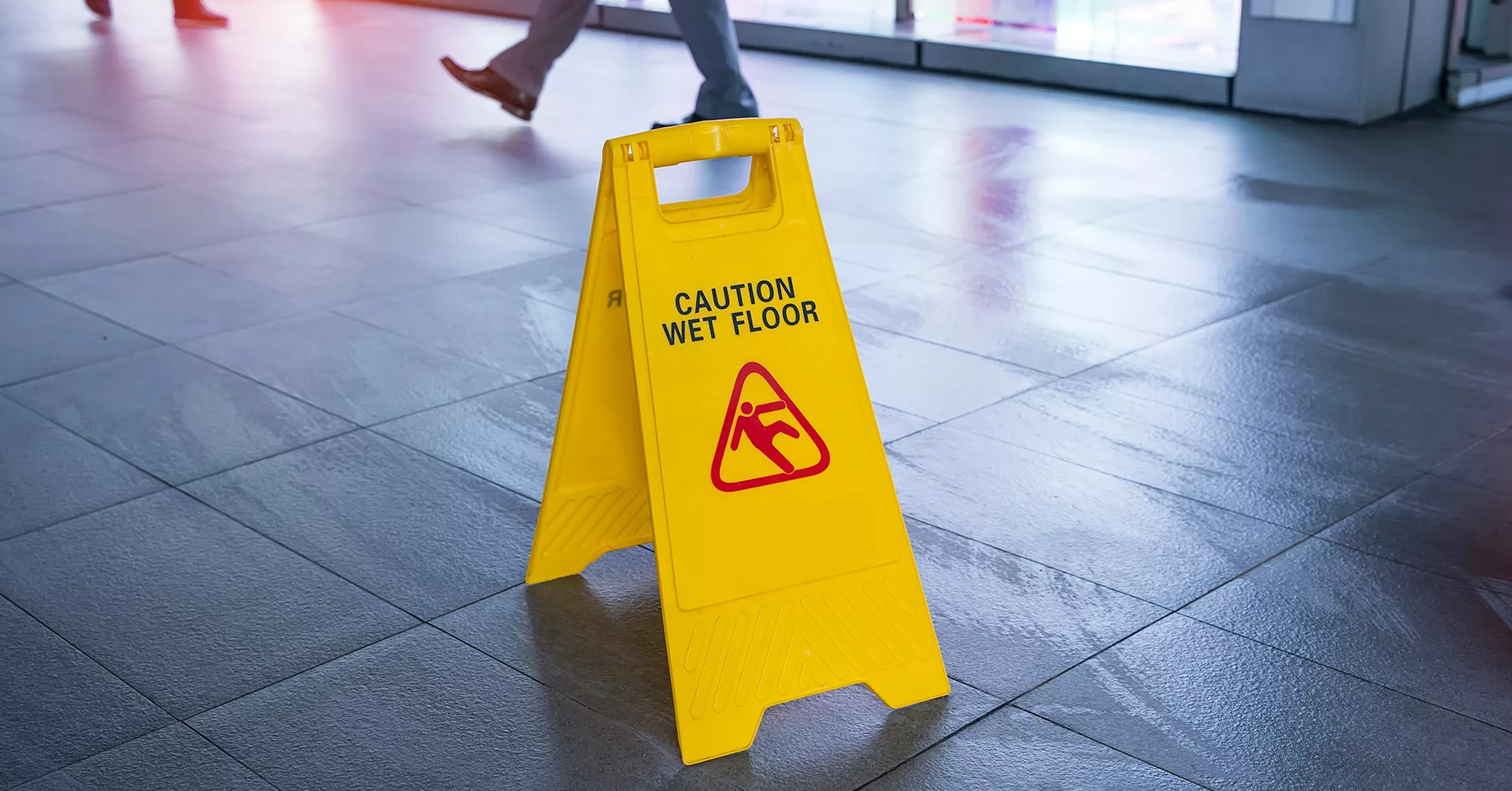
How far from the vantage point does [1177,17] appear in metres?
7.65

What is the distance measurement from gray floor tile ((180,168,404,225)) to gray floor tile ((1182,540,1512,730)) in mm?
4022

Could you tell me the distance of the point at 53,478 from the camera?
11.3ft

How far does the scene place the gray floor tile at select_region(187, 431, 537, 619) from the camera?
2.96 meters

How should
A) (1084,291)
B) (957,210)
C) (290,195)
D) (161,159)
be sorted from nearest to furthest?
(1084,291)
(957,210)
(290,195)
(161,159)

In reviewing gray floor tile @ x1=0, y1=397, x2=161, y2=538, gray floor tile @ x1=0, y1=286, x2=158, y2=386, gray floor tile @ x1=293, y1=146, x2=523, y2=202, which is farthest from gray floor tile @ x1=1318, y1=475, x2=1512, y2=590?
gray floor tile @ x1=293, y1=146, x2=523, y2=202

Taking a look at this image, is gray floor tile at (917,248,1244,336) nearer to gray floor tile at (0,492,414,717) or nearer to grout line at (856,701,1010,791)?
grout line at (856,701,1010,791)

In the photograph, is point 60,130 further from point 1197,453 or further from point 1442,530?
point 1442,530

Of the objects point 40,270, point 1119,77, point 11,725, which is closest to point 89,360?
point 40,270

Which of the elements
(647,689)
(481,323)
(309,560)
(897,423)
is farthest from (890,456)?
(481,323)

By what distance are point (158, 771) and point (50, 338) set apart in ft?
8.07

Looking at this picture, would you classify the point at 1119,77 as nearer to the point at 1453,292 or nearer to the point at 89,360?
the point at 1453,292


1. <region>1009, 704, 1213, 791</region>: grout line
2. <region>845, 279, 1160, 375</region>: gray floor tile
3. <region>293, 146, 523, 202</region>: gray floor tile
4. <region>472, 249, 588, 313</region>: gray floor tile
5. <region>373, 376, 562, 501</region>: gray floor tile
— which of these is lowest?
<region>1009, 704, 1213, 791</region>: grout line

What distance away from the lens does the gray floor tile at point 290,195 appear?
5.79 m

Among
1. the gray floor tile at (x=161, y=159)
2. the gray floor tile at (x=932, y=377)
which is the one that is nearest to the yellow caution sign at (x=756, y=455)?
the gray floor tile at (x=932, y=377)
